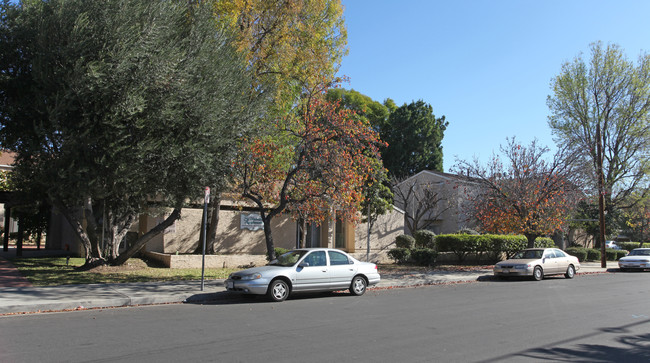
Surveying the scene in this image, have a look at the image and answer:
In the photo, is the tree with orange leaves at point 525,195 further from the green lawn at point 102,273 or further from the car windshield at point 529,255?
the green lawn at point 102,273

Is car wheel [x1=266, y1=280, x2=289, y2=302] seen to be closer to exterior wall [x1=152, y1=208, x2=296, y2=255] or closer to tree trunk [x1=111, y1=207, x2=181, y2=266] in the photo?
tree trunk [x1=111, y1=207, x2=181, y2=266]

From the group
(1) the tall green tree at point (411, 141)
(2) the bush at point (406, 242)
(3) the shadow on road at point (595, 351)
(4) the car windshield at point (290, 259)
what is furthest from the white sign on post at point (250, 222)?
(1) the tall green tree at point (411, 141)

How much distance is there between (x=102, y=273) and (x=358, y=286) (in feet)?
29.5

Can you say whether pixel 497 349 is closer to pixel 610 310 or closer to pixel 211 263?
pixel 610 310

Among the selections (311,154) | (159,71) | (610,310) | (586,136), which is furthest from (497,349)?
(586,136)

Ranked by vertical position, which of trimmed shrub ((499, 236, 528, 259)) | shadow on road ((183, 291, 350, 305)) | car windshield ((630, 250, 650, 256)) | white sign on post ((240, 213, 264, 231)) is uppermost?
white sign on post ((240, 213, 264, 231))

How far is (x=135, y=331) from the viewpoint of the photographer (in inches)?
310

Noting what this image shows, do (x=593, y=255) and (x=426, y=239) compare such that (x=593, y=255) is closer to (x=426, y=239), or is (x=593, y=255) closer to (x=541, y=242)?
(x=541, y=242)

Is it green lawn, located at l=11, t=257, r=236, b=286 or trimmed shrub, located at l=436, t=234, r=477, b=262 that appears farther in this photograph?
trimmed shrub, located at l=436, t=234, r=477, b=262

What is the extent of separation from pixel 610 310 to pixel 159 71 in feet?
42.1

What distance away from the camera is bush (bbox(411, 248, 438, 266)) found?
72.6ft

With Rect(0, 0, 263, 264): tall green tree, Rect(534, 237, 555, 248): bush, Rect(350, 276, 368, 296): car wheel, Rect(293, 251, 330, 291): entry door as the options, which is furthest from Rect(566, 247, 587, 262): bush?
Rect(0, 0, 263, 264): tall green tree

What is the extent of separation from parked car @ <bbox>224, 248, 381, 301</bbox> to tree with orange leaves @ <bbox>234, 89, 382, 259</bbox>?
2742 mm

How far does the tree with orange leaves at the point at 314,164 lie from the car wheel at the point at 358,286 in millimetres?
2889
